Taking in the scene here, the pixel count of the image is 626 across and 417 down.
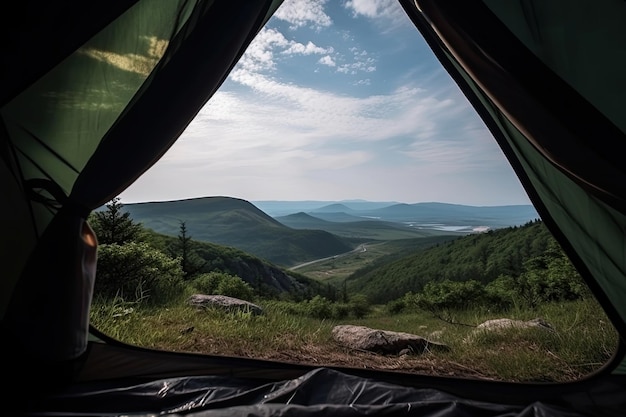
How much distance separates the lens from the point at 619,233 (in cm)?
144

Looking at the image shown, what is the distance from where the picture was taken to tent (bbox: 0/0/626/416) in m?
1.27

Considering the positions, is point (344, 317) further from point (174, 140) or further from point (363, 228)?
point (363, 228)

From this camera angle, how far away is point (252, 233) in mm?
37781

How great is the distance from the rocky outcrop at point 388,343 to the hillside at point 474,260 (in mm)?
2015

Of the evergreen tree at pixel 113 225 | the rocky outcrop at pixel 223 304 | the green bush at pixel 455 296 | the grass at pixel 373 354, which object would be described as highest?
the evergreen tree at pixel 113 225

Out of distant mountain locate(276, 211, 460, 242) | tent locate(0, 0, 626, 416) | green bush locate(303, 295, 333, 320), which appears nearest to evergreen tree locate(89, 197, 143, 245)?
tent locate(0, 0, 626, 416)

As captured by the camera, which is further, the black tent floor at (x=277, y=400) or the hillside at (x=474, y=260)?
the hillside at (x=474, y=260)

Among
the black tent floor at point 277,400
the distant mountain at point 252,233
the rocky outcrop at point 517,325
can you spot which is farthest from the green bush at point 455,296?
the distant mountain at point 252,233

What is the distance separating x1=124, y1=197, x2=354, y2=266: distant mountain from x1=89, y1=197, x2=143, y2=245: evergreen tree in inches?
1056

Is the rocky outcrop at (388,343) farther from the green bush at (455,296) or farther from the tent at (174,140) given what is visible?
the green bush at (455,296)

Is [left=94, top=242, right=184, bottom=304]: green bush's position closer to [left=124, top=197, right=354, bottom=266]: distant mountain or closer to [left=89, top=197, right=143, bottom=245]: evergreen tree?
[left=89, top=197, right=143, bottom=245]: evergreen tree

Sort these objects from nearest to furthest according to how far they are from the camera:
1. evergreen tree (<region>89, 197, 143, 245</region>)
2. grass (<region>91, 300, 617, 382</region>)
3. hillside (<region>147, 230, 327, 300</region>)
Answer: grass (<region>91, 300, 617, 382</region>), evergreen tree (<region>89, 197, 143, 245</region>), hillside (<region>147, 230, 327, 300</region>)

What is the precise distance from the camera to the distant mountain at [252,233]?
33.0m

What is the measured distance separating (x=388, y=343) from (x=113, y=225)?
340 centimetres
